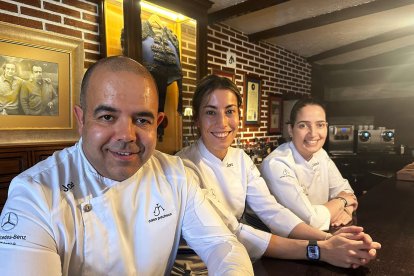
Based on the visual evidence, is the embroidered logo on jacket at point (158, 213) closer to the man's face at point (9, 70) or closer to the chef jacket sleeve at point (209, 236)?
the chef jacket sleeve at point (209, 236)

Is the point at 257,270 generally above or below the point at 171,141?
below

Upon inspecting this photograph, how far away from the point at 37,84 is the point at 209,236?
1451mm

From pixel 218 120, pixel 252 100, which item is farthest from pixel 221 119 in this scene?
pixel 252 100

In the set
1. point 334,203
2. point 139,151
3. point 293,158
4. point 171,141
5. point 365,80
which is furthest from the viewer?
point 365,80

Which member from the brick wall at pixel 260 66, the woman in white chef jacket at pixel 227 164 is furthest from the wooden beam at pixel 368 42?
the woman in white chef jacket at pixel 227 164

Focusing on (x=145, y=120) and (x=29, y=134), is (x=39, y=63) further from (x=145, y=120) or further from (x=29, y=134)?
(x=145, y=120)

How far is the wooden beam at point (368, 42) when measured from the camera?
3.88 m

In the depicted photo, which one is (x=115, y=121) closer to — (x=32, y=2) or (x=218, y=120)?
(x=218, y=120)

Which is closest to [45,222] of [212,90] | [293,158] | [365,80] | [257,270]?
[257,270]

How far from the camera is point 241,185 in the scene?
163 cm

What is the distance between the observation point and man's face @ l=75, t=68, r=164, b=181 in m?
0.95

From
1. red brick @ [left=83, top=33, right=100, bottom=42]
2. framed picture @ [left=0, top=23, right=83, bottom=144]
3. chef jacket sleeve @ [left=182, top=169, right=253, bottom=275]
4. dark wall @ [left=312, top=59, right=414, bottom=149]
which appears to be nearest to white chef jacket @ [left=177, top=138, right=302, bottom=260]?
chef jacket sleeve @ [left=182, top=169, right=253, bottom=275]

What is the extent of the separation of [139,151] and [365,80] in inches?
227

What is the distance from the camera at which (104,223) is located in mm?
945
